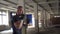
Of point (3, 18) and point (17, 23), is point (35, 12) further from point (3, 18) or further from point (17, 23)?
point (17, 23)

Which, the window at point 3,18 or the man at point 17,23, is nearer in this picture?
the man at point 17,23

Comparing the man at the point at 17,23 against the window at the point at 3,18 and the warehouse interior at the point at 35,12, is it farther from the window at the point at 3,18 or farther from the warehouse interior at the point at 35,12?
the window at the point at 3,18

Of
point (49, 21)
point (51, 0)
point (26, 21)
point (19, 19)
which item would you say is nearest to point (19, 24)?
point (19, 19)

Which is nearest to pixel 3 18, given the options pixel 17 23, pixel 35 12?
pixel 35 12

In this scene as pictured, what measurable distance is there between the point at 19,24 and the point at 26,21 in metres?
0.38

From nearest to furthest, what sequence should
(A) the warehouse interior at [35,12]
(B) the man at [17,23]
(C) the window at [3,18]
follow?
(B) the man at [17,23], (A) the warehouse interior at [35,12], (C) the window at [3,18]

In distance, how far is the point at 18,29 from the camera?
3.45 metres

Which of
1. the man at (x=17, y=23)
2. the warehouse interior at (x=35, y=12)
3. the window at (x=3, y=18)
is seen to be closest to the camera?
the man at (x=17, y=23)

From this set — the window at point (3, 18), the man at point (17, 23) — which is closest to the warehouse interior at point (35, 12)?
the window at point (3, 18)

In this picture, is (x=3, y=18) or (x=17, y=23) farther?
(x=3, y=18)

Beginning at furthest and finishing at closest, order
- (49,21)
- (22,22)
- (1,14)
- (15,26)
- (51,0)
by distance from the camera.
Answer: (49,21), (1,14), (51,0), (22,22), (15,26)

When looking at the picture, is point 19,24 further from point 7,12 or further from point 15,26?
point 7,12

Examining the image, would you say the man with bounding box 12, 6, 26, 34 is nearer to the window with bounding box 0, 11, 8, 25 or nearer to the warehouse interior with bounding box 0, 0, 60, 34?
the warehouse interior with bounding box 0, 0, 60, 34

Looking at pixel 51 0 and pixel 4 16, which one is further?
pixel 4 16
